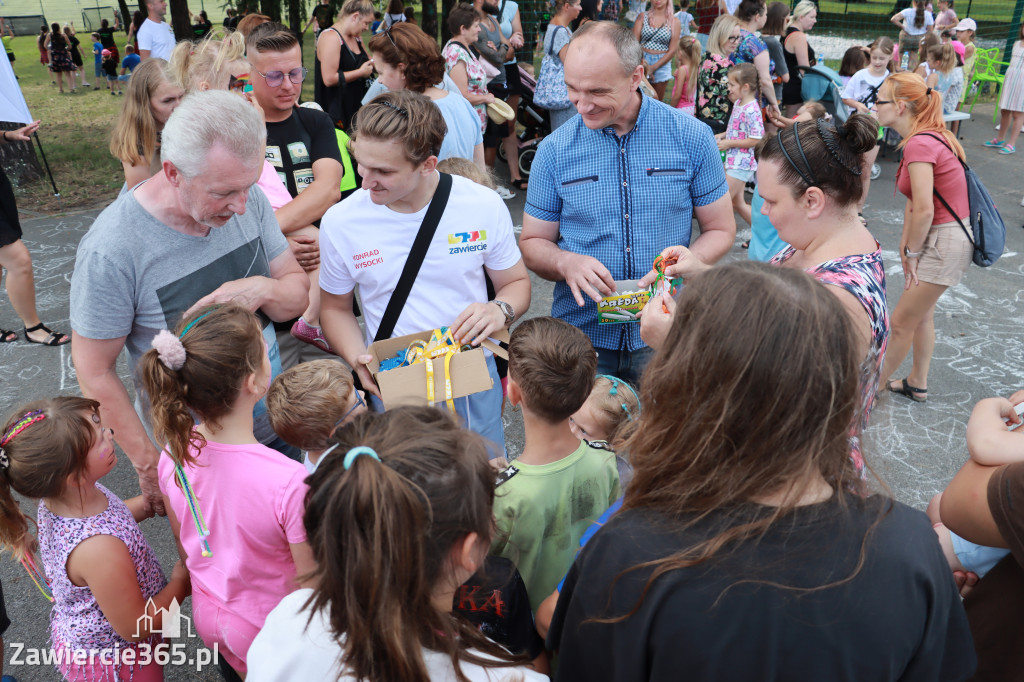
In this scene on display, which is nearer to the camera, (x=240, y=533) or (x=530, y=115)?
(x=240, y=533)

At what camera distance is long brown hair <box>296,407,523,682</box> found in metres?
1.14

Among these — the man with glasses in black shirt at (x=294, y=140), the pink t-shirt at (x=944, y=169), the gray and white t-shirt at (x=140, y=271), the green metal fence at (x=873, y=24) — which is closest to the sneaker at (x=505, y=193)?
the man with glasses in black shirt at (x=294, y=140)

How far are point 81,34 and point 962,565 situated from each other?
39836 mm

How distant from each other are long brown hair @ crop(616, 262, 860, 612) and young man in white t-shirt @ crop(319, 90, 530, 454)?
4.23ft

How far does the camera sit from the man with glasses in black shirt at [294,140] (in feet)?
10.5

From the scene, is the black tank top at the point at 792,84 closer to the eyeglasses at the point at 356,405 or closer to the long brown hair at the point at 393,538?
the eyeglasses at the point at 356,405

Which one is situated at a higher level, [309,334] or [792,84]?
[792,84]

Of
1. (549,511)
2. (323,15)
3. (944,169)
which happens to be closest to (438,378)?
(549,511)

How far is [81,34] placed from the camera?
32.1 m

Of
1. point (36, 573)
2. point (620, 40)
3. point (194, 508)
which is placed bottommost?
point (36, 573)

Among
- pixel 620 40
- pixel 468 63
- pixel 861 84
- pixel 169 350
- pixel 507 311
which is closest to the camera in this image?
pixel 169 350

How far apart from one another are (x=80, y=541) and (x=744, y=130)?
5977mm

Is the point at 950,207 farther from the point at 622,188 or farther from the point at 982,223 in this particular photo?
the point at 622,188

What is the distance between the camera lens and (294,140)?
334 centimetres
